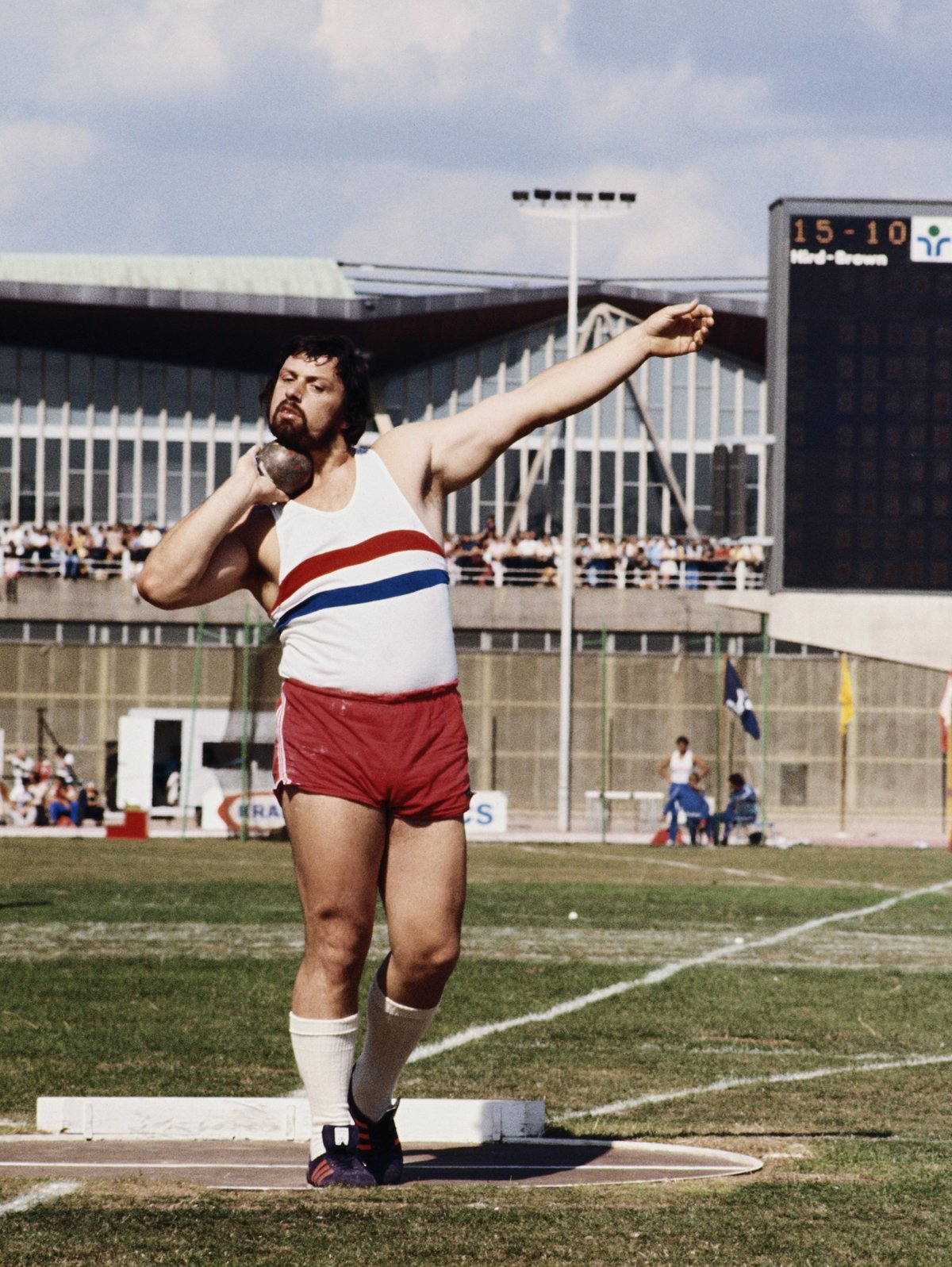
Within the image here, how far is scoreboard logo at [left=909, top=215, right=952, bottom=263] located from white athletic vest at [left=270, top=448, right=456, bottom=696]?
866 inches

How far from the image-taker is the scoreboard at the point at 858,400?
82.9 feet

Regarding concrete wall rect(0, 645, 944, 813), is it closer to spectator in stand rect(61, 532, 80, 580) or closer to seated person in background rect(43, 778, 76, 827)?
spectator in stand rect(61, 532, 80, 580)

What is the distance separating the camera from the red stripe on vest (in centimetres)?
474

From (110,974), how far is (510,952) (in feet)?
9.42

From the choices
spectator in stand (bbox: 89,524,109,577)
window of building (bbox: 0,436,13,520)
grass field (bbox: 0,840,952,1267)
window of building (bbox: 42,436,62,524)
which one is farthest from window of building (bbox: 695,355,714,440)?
grass field (bbox: 0,840,952,1267)

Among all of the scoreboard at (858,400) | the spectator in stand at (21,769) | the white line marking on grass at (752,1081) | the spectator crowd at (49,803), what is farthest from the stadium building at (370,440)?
the white line marking on grass at (752,1081)

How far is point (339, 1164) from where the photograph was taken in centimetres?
479

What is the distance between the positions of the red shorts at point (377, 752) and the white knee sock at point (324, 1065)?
0.57m

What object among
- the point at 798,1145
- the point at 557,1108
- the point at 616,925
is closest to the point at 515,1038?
the point at 557,1108

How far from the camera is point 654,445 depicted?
51.8m

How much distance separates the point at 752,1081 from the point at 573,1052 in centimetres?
103

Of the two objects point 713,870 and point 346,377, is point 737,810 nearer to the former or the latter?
point 713,870

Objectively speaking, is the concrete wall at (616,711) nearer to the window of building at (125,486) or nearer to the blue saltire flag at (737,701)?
the blue saltire flag at (737,701)

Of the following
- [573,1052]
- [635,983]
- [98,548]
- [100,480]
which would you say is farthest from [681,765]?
[100,480]
